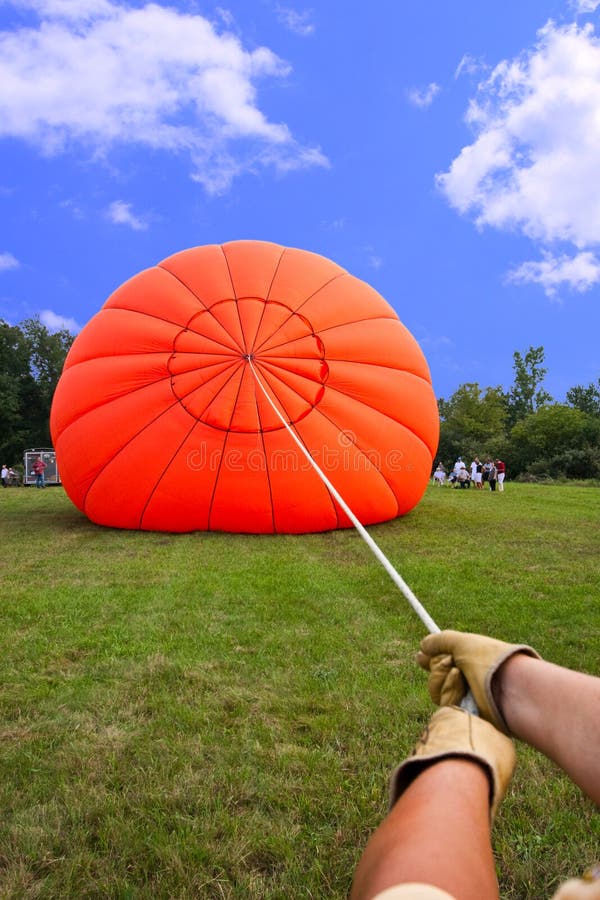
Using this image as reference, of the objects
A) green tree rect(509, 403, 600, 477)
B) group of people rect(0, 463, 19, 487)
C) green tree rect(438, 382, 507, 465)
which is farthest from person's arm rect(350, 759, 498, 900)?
green tree rect(438, 382, 507, 465)

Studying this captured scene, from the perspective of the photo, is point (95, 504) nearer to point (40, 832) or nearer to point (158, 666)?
point (158, 666)

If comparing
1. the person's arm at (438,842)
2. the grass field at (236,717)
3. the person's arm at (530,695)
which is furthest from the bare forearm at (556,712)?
the grass field at (236,717)

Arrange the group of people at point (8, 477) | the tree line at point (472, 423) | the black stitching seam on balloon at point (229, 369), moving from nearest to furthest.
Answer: the black stitching seam on balloon at point (229, 369) < the group of people at point (8, 477) < the tree line at point (472, 423)

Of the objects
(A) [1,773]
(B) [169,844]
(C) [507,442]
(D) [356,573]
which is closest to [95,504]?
(D) [356,573]

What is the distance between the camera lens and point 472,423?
1893 inches

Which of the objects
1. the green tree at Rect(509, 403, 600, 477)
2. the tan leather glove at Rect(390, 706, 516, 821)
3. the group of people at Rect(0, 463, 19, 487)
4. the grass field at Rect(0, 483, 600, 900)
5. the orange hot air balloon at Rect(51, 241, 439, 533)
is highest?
the green tree at Rect(509, 403, 600, 477)

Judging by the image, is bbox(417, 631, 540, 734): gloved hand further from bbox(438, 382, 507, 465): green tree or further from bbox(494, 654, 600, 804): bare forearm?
bbox(438, 382, 507, 465): green tree

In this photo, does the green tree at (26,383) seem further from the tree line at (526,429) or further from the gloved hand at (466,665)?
the gloved hand at (466,665)

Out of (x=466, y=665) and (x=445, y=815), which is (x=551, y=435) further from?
(x=445, y=815)

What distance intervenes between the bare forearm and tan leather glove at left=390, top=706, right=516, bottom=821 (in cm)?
7

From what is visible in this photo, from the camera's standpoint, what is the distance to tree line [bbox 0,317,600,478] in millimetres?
36531

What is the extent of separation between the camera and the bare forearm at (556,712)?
110 centimetres

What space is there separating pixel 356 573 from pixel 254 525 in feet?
7.23

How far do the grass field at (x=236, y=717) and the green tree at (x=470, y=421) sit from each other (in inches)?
1628
